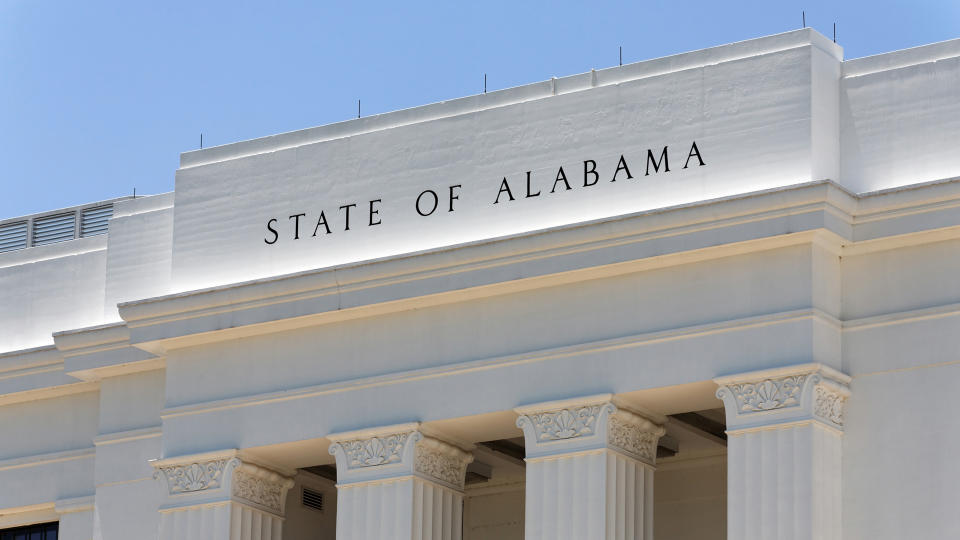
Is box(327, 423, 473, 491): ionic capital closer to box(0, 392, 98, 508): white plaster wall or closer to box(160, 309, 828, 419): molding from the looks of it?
box(160, 309, 828, 419): molding

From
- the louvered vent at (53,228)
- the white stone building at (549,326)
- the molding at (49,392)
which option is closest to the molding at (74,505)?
the white stone building at (549,326)

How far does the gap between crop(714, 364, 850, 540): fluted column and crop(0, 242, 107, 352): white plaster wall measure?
1524 cm

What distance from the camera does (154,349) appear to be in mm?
46562

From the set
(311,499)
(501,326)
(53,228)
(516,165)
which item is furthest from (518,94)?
(53,228)

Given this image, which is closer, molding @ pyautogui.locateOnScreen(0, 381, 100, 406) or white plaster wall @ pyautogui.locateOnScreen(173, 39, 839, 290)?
white plaster wall @ pyautogui.locateOnScreen(173, 39, 839, 290)

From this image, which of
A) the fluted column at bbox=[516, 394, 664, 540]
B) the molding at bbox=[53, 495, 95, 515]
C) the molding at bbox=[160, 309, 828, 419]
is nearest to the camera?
the molding at bbox=[160, 309, 828, 419]

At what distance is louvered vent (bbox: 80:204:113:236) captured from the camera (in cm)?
5084

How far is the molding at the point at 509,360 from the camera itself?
40531 mm

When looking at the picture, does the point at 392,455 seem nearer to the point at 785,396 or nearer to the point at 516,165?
the point at 516,165

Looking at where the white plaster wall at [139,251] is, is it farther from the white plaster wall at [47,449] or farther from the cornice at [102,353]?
the white plaster wall at [47,449]

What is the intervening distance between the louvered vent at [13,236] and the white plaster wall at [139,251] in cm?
385

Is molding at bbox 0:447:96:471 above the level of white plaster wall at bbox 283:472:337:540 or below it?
above

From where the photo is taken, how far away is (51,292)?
5056 centimetres

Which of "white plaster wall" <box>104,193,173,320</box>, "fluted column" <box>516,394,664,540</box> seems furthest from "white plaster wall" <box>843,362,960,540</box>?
"white plaster wall" <box>104,193,173,320</box>
